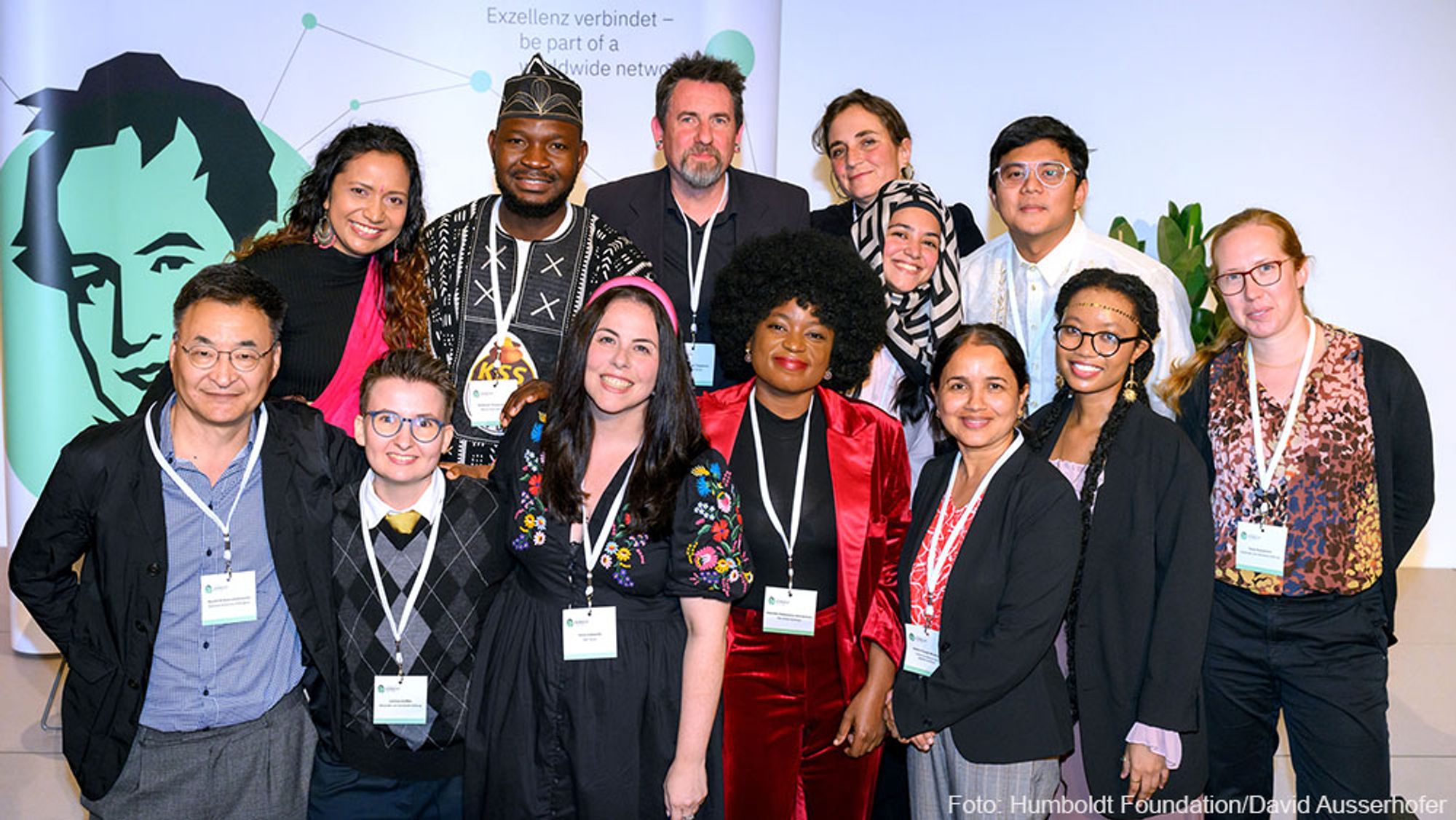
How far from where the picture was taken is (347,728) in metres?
2.83

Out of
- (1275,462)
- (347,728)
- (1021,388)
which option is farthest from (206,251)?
(1275,462)

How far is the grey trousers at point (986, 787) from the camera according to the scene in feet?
9.41

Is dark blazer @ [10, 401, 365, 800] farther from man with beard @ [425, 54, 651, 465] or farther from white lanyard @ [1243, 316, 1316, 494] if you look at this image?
white lanyard @ [1243, 316, 1316, 494]

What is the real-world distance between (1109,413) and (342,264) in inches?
91.8

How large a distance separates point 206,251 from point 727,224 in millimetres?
2840

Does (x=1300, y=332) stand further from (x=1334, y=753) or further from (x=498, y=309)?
(x=498, y=309)

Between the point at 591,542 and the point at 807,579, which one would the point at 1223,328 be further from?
the point at 591,542

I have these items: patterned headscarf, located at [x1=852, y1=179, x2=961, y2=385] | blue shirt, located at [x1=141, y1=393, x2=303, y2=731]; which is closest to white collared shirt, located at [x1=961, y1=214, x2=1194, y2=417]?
patterned headscarf, located at [x1=852, y1=179, x2=961, y2=385]

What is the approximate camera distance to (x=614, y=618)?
2.79 meters

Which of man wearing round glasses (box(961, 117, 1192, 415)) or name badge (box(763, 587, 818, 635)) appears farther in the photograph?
man wearing round glasses (box(961, 117, 1192, 415))

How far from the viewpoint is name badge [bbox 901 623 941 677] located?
297cm

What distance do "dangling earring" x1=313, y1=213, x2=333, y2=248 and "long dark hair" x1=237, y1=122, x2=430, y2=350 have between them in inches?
0.5

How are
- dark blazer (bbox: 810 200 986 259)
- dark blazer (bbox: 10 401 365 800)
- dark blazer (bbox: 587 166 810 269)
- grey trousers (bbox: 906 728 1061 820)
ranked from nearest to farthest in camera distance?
dark blazer (bbox: 10 401 365 800) → grey trousers (bbox: 906 728 1061 820) → dark blazer (bbox: 587 166 810 269) → dark blazer (bbox: 810 200 986 259)

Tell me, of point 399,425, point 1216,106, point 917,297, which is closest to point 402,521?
point 399,425
